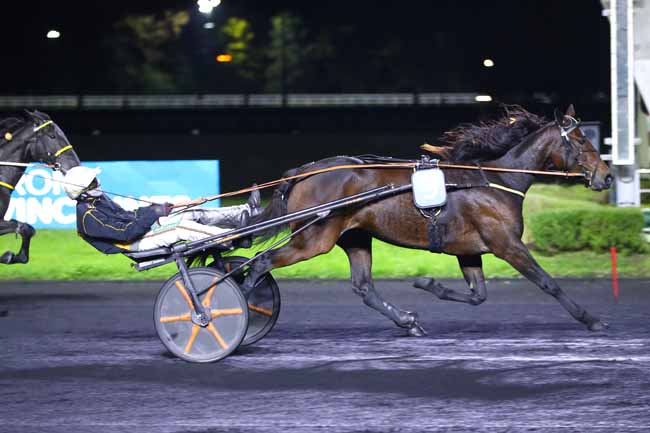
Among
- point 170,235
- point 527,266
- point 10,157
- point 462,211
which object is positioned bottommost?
point 527,266

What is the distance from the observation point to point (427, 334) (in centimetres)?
812

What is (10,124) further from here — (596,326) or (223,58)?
(223,58)

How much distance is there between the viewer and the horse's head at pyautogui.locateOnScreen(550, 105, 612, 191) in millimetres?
7941

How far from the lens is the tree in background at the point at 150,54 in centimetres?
3556

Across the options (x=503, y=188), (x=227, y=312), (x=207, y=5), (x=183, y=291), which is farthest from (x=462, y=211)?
(x=207, y=5)

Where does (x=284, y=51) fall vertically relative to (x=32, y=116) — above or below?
above

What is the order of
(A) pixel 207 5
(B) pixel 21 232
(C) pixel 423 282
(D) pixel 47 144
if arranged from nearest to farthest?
(C) pixel 423 282
(D) pixel 47 144
(B) pixel 21 232
(A) pixel 207 5

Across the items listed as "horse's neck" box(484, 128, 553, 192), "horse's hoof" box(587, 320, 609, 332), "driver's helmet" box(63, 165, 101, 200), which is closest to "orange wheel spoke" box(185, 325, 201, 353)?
"driver's helmet" box(63, 165, 101, 200)

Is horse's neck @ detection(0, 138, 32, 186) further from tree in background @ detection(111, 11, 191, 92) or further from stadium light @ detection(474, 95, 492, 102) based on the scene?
tree in background @ detection(111, 11, 191, 92)

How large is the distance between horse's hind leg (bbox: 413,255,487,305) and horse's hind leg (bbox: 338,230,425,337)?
30 cm

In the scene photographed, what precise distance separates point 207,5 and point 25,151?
2462 cm

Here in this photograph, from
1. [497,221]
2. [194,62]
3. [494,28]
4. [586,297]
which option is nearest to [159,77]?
[194,62]

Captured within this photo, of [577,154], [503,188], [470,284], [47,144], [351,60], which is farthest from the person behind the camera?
[351,60]

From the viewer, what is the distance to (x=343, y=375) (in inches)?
261
